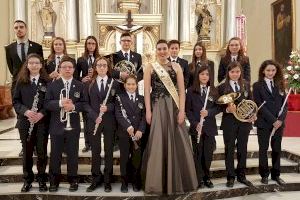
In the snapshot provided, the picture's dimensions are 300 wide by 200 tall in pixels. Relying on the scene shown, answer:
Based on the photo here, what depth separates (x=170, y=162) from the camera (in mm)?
4215

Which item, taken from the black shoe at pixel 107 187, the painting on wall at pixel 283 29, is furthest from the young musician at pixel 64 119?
the painting on wall at pixel 283 29

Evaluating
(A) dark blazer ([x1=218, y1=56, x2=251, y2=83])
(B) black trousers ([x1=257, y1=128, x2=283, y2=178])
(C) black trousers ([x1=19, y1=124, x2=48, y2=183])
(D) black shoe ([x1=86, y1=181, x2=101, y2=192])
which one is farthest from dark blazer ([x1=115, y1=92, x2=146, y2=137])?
(B) black trousers ([x1=257, y1=128, x2=283, y2=178])

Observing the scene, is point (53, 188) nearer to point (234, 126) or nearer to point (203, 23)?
point (234, 126)

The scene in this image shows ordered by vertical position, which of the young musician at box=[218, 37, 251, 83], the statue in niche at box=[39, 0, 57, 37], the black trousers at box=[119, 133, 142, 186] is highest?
the statue in niche at box=[39, 0, 57, 37]

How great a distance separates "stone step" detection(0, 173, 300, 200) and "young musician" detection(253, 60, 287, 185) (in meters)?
0.14

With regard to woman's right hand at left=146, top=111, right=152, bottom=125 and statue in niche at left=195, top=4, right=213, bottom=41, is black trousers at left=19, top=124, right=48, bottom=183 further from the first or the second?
statue in niche at left=195, top=4, right=213, bottom=41

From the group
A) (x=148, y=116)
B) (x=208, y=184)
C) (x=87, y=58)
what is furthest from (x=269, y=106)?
(x=87, y=58)

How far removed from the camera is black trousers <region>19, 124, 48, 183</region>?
4383 mm

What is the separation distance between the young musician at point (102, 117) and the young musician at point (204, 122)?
3.01 ft

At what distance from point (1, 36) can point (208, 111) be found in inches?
358

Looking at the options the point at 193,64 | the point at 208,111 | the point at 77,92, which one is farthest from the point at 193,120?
the point at 77,92

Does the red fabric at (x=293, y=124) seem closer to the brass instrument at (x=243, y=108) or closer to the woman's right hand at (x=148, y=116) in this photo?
the brass instrument at (x=243, y=108)

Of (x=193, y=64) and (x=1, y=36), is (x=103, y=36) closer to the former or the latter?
(x=1, y=36)

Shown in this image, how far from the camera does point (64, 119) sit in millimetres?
4344
